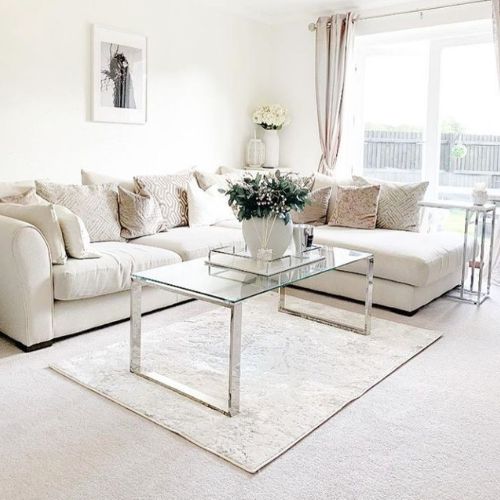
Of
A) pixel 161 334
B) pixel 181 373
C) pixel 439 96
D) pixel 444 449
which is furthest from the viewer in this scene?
pixel 439 96

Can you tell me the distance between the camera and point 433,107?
5418 mm

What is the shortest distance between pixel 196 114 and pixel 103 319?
8.85ft

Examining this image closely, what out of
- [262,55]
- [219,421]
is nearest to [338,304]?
[219,421]

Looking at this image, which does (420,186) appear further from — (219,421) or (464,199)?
(219,421)

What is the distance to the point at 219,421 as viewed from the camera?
2375 millimetres

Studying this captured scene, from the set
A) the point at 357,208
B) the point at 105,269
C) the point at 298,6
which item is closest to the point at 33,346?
the point at 105,269

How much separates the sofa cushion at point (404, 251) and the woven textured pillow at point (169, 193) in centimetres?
110

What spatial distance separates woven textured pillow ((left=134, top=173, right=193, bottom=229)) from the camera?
443cm

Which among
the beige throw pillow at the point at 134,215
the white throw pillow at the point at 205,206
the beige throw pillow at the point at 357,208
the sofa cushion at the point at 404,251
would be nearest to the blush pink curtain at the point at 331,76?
the beige throw pillow at the point at 357,208

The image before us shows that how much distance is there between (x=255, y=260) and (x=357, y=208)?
177 cm

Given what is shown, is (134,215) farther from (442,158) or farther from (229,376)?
(442,158)

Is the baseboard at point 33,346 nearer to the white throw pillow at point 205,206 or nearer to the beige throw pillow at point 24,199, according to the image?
the beige throw pillow at point 24,199

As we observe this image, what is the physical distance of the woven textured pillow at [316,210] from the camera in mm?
4797

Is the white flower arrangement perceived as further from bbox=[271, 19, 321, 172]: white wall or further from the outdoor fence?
the outdoor fence
